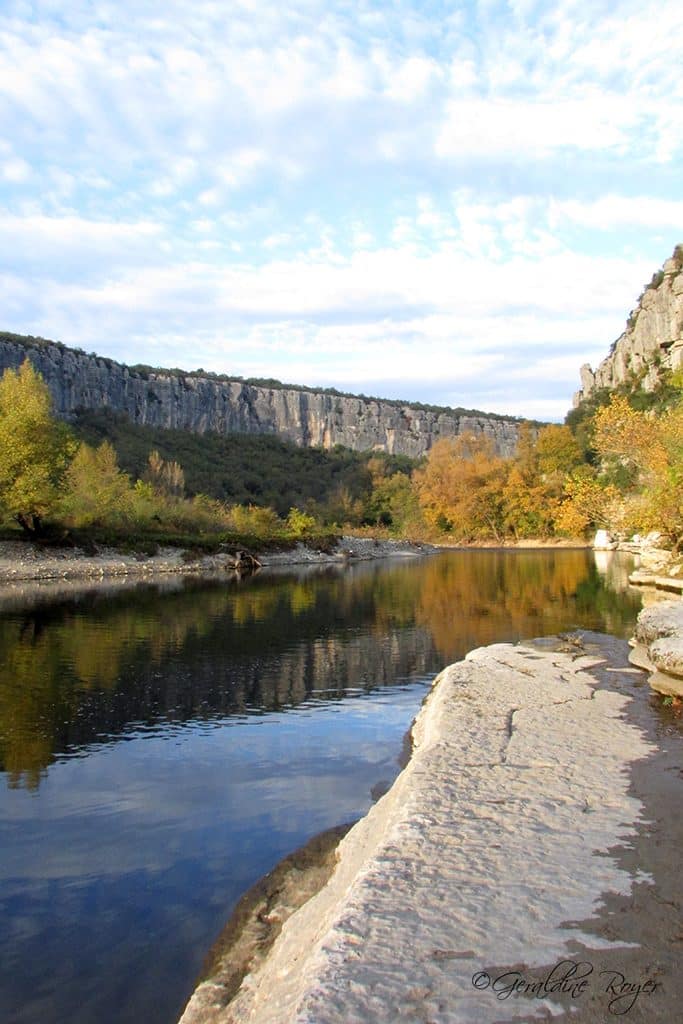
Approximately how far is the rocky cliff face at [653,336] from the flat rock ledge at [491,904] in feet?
257

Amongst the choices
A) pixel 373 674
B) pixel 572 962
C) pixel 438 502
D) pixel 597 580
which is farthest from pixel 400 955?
pixel 438 502

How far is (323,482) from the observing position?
105250 millimetres

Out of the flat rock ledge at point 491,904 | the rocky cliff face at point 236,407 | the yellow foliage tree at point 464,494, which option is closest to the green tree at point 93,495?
the flat rock ledge at point 491,904

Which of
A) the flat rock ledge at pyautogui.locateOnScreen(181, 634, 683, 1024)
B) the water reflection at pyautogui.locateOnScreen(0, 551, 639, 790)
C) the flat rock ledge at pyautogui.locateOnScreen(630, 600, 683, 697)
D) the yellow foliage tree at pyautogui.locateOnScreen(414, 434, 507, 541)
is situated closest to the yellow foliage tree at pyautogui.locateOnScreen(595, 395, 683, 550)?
the water reflection at pyautogui.locateOnScreen(0, 551, 639, 790)

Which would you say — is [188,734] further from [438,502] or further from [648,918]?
[438,502]

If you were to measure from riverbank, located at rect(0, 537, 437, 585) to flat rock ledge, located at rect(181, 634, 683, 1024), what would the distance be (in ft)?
106

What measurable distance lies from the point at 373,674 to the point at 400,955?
11.1 metres

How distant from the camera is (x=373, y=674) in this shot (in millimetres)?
14766

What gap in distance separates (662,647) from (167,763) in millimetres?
7543

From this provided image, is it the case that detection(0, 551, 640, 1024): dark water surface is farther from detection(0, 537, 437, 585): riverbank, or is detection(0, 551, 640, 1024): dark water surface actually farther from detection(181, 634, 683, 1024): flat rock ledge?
detection(0, 537, 437, 585): riverbank

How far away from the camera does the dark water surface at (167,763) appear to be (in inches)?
201

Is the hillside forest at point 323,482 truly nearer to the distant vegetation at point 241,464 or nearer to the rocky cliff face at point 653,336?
the distant vegetation at point 241,464

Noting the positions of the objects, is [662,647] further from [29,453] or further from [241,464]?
[241,464]

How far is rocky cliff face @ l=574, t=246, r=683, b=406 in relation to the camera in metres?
83.5
